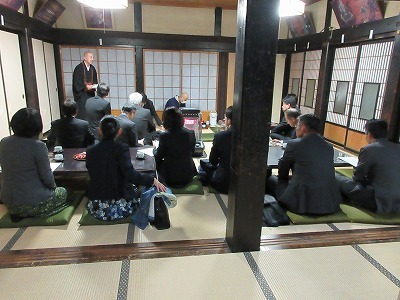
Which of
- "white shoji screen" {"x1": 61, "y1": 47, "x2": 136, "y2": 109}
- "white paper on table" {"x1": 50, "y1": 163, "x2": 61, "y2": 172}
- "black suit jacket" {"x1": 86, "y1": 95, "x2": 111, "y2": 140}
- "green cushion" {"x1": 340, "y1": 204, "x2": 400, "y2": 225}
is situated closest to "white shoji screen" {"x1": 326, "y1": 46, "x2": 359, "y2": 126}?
"green cushion" {"x1": 340, "y1": 204, "x2": 400, "y2": 225}

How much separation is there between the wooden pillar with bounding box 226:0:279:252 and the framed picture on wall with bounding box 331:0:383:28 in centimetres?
369

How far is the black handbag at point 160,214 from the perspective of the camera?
254 centimetres

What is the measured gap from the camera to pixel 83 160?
309cm

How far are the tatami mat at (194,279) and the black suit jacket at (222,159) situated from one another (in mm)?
1164

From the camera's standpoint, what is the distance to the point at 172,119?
3.18 m

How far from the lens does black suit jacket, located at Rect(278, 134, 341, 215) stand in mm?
2719

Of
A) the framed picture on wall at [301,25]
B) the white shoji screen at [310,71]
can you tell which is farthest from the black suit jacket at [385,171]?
the framed picture on wall at [301,25]

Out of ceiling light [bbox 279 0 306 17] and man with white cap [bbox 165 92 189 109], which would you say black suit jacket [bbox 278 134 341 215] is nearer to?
ceiling light [bbox 279 0 306 17]

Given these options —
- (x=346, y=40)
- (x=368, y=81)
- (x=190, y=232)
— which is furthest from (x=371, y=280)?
Result: (x=346, y=40)

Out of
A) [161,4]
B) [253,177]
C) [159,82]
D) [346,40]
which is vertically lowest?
[253,177]

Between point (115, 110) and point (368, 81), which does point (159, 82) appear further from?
point (368, 81)

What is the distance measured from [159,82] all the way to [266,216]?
5.43m

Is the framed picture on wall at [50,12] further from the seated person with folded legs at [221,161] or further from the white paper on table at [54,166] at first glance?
the seated person with folded legs at [221,161]

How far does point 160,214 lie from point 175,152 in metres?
0.88
